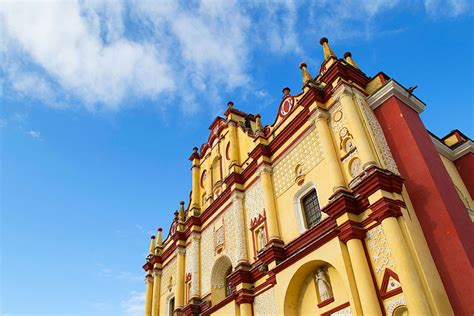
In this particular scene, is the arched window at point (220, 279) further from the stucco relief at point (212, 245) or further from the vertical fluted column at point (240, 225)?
the vertical fluted column at point (240, 225)

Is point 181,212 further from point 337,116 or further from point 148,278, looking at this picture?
point 337,116

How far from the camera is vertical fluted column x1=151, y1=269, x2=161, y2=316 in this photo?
19.3m

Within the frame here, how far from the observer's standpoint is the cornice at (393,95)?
443 inches

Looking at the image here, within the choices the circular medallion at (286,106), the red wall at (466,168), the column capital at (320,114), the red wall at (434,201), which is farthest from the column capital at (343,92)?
the red wall at (466,168)

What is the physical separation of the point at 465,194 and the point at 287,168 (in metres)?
5.65

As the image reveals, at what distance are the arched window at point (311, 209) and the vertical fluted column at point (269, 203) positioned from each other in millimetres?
1074

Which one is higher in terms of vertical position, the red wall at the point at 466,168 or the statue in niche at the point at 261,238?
the red wall at the point at 466,168

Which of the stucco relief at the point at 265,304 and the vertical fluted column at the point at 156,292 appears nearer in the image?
the stucco relief at the point at 265,304

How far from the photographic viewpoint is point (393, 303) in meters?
8.36

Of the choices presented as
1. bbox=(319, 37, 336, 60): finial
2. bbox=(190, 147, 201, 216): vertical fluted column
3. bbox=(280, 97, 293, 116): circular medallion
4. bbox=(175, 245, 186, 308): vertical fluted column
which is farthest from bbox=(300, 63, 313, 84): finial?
bbox=(175, 245, 186, 308): vertical fluted column

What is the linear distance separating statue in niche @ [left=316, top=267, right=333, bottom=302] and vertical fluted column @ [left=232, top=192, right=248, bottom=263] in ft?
12.3

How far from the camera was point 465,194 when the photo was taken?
13.0m

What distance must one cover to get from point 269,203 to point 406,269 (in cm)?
582

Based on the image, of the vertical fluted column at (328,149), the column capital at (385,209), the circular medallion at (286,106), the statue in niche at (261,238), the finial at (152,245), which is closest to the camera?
the column capital at (385,209)
